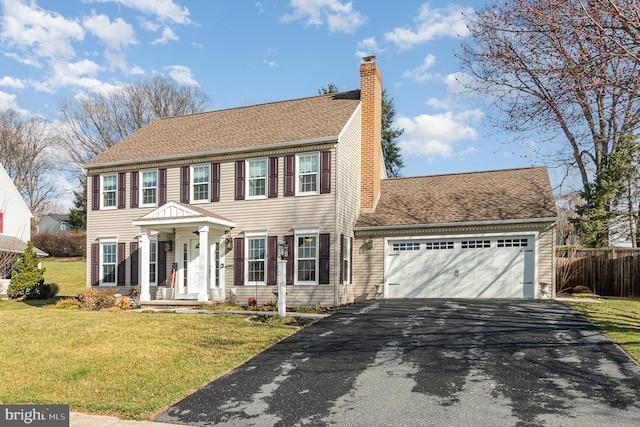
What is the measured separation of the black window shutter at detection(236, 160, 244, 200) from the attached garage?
14.2 ft

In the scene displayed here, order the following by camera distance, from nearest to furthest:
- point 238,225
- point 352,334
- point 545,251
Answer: point 352,334
point 545,251
point 238,225

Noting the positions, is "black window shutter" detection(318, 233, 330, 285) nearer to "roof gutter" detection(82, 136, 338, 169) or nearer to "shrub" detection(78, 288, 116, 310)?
"roof gutter" detection(82, 136, 338, 169)

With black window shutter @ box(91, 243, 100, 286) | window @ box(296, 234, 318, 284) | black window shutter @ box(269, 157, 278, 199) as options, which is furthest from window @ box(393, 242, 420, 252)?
black window shutter @ box(91, 243, 100, 286)

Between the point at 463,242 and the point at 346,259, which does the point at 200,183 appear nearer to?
the point at 346,259

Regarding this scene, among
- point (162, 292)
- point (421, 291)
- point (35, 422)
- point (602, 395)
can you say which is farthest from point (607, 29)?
point (162, 292)

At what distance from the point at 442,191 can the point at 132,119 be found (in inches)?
1207

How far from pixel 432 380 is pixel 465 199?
471 inches

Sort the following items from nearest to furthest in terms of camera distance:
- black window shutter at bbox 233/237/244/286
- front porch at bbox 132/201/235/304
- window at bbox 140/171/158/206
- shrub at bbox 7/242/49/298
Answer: front porch at bbox 132/201/235/304, black window shutter at bbox 233/237/244/286, window at bbox 140/171/158/206, shrub at bbox 7/242/49/298

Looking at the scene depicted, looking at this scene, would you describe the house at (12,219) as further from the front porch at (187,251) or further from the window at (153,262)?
the front porch at (187,251)

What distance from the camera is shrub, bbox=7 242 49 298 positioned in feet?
71.6

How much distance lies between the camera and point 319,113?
19.2 metres

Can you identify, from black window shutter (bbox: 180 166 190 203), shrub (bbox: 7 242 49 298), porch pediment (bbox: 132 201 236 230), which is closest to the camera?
porch pediment (bbox: 132 201 236 230)

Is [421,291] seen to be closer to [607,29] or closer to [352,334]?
[352,334]

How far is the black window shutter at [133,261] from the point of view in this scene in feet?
63.0
